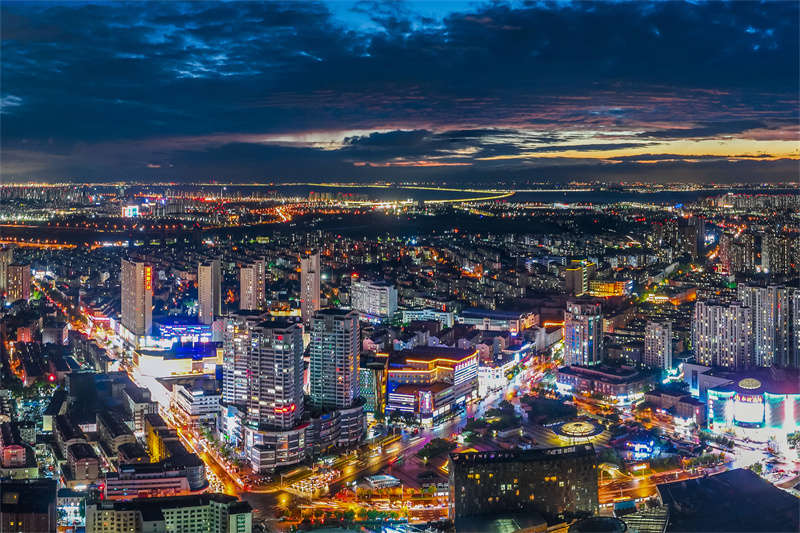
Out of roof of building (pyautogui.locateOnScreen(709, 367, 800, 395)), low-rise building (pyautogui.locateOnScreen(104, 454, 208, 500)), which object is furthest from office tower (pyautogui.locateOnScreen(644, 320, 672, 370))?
low-rise building (pyautogui.locateOnScreen(104, 454, 208, 500))

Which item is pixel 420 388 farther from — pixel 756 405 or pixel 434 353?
pixel 756 405

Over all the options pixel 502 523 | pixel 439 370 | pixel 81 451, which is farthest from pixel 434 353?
pixel 502 523

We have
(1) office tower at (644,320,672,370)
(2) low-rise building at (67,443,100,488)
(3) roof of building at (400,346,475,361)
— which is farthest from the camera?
(1) office tower at (644,320,672,370)

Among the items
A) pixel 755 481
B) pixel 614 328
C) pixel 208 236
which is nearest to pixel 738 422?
pixel 755 481

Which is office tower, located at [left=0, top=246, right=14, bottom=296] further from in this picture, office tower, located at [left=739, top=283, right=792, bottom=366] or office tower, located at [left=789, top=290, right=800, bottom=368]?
office tower, located at [left=789, top=290, right=800, bottom=368]

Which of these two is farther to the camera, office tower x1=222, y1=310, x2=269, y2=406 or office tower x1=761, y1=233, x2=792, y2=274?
office tower x1=761, y1=233, x2=792, y2=274

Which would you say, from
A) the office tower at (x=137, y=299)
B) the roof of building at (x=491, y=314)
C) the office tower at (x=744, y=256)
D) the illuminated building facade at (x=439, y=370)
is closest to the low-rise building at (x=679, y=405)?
the illuminated building facade at (x=439, y=370)

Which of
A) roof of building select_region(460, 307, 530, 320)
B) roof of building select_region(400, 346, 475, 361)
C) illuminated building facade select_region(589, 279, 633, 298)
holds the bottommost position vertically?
roof of building select_region(400, 346, 475, 361)

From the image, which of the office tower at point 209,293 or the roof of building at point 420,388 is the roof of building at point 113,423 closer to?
the roof of building at point 420,388
